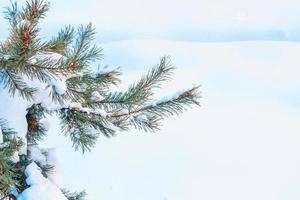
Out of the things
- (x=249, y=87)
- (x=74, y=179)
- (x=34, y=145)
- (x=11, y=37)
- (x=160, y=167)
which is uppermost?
(x=249, y=87)

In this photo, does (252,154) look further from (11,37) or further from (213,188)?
(11,37)

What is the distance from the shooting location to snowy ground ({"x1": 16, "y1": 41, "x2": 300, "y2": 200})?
8.08 meters

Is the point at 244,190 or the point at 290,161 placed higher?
the point at 290,161

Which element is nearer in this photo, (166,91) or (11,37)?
(11,37)

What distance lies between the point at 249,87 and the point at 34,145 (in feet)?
51.8

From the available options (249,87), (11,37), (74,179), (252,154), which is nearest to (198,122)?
(252,154)

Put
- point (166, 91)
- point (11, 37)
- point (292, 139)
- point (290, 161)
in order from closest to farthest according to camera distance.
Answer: point (11, 37) < point (290, 161) < point (292, 139) < point (166, 91)

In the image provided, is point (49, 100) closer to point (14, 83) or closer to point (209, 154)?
point (14, 83)

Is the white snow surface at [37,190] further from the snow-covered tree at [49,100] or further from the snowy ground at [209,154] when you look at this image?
the snowy ground at [209,154]

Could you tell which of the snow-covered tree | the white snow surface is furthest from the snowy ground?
the white snow surface

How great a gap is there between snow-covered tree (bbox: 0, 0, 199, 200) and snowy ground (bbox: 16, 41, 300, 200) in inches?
214

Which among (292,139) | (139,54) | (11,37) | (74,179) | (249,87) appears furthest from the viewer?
(139,54)

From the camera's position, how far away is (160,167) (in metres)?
8.78

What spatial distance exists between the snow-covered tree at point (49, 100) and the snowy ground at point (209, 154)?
5433 mm
